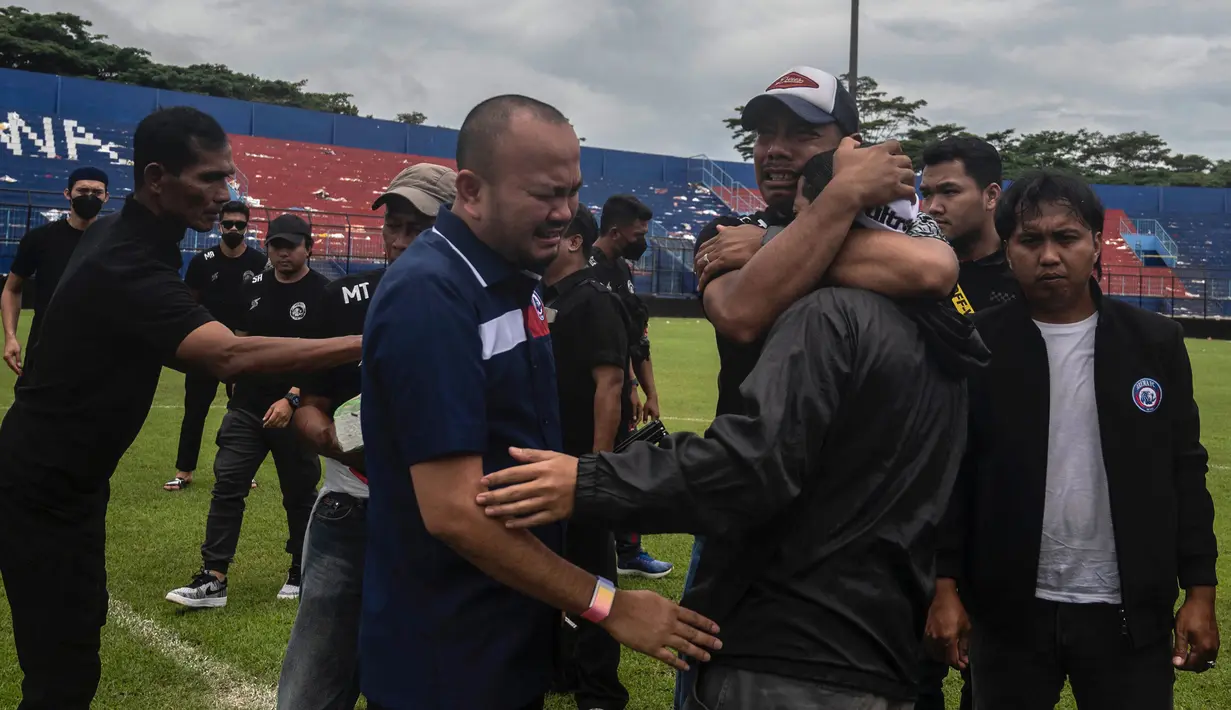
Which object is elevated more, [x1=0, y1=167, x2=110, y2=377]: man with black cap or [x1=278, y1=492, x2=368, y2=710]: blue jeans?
[x1=0, y1=167, x2=110, y2=377]: man with black cap

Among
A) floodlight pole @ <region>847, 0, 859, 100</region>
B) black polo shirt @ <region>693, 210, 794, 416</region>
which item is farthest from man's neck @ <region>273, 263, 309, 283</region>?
floodlight pole @ <region>847, 0, 859, 100</region>

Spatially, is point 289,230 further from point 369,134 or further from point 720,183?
point 720,183

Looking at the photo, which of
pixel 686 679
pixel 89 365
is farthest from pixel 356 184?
pixel 686 679

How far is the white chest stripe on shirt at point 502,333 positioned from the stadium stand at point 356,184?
27.2 meters

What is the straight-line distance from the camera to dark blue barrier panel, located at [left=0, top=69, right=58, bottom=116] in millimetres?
36469

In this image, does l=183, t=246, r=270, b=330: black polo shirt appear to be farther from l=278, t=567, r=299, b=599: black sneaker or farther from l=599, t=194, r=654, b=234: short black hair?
l=599, t=194, r=654, b=234: short black hair

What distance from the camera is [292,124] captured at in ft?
142

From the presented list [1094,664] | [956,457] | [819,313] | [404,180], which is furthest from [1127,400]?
[404,180]

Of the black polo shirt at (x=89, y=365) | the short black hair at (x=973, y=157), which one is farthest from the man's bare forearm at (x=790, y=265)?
the short black hair at (x=973, y=157)

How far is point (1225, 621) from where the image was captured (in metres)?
5.75

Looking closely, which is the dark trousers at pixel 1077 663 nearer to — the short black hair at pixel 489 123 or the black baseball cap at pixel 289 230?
the short black hair at pixel 489 123

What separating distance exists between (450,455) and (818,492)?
735 millimetres

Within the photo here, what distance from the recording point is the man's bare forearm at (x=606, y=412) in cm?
482

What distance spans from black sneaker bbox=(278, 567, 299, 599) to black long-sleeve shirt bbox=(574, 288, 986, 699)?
4.59 m
